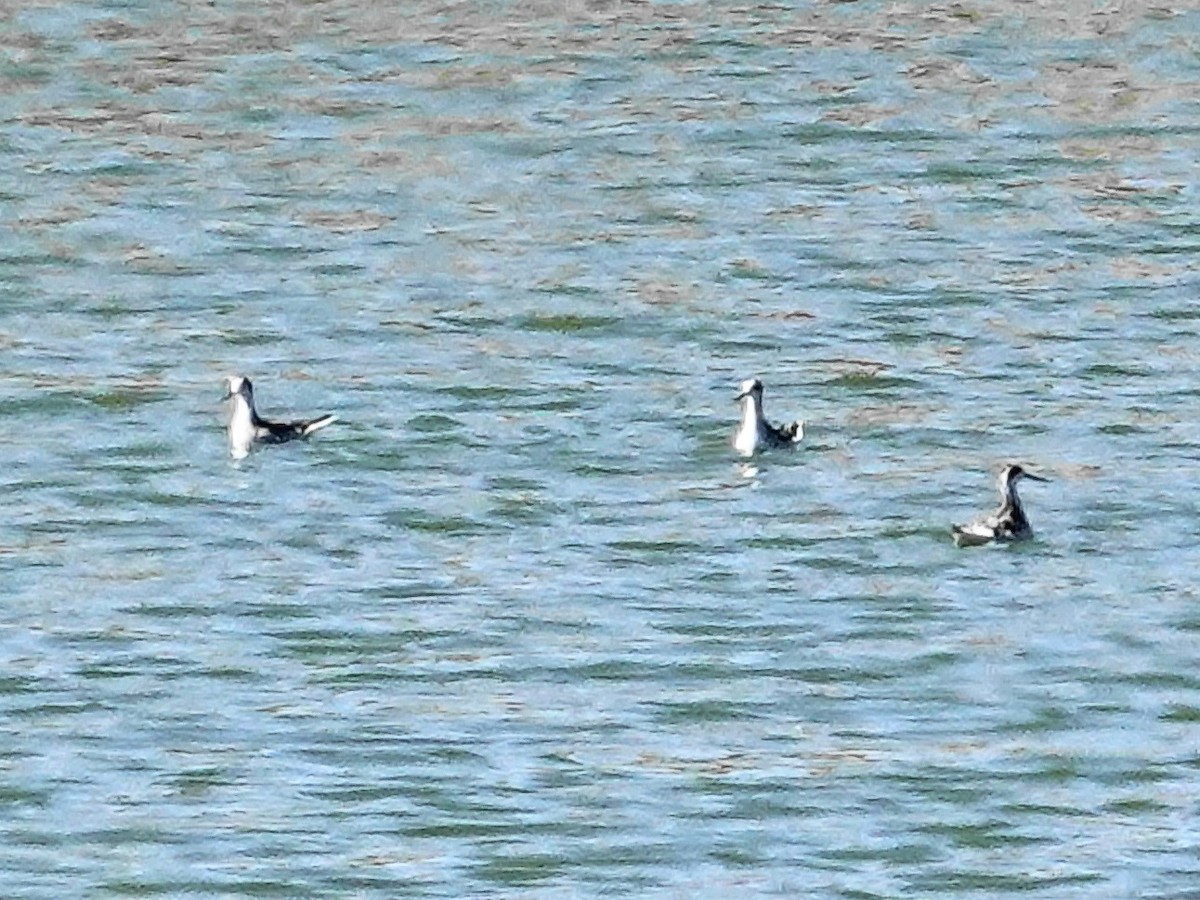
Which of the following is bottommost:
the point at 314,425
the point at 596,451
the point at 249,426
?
the point at 596,451

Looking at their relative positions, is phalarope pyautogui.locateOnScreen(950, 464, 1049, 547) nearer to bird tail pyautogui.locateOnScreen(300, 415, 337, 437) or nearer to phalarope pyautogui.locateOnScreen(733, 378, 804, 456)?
phalarope pyautogui.locateOnScreen(733, 378, 804, 456)

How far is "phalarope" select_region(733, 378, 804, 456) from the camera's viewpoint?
22484 millimetres

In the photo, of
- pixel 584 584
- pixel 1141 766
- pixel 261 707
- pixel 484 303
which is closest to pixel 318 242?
pixel 484 303

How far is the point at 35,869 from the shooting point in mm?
16609

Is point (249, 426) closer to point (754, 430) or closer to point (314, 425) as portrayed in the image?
point (314, 425)

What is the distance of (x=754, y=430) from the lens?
22.5 metres

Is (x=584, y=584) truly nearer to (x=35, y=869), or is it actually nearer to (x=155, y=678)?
(x=155, y=678)

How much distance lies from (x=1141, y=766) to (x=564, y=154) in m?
12.5

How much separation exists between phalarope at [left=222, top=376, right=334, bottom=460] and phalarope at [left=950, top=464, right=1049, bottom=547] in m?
3.85

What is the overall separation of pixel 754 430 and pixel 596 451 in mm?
899

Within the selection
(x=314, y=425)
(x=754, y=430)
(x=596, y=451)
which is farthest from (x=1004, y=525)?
(x=314, y=425)

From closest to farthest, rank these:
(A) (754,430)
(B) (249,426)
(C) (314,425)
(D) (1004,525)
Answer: (D) (1004,525) → (A) (754,430) → (B) (249,426) → (C) (314,425)

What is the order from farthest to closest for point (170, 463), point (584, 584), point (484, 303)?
point (484, 303), point (170, 463), point (584, 584)

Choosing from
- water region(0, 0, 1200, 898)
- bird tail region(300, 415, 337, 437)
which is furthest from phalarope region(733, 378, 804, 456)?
bird tail region(300, 415, 337, 437)
